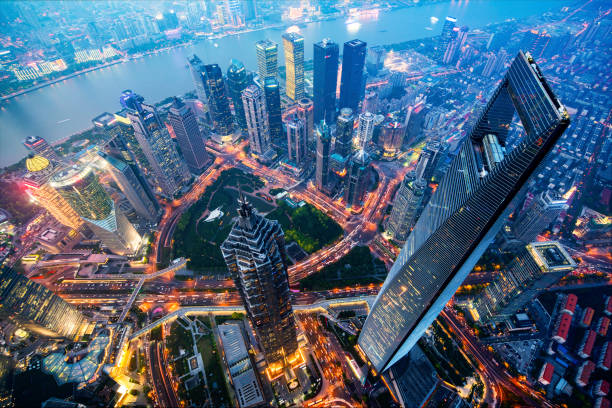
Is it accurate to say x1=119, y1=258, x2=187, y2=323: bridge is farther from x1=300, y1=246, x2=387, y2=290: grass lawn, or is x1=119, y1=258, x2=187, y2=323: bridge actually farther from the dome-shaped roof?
the dome-shaped roof

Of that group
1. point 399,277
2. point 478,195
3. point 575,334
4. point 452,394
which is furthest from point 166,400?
point 575,334

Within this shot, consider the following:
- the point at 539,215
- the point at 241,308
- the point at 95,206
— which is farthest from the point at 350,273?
the point at 95,206

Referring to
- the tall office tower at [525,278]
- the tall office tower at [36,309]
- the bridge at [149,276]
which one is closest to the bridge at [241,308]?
the bridge at [149,276]

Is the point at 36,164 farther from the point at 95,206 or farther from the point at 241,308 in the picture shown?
the point at 241,308

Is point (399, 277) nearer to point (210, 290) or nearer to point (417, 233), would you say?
point (417, 233)

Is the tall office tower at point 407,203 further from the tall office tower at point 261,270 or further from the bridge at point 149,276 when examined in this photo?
the bridge at point 149,276

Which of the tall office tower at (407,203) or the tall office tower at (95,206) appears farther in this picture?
the tall office tower at (407,203)

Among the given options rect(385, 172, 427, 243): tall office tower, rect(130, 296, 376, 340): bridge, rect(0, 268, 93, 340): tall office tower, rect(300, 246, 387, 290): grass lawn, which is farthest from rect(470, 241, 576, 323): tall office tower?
rect(0, 268, 93, 340): tall office tower
